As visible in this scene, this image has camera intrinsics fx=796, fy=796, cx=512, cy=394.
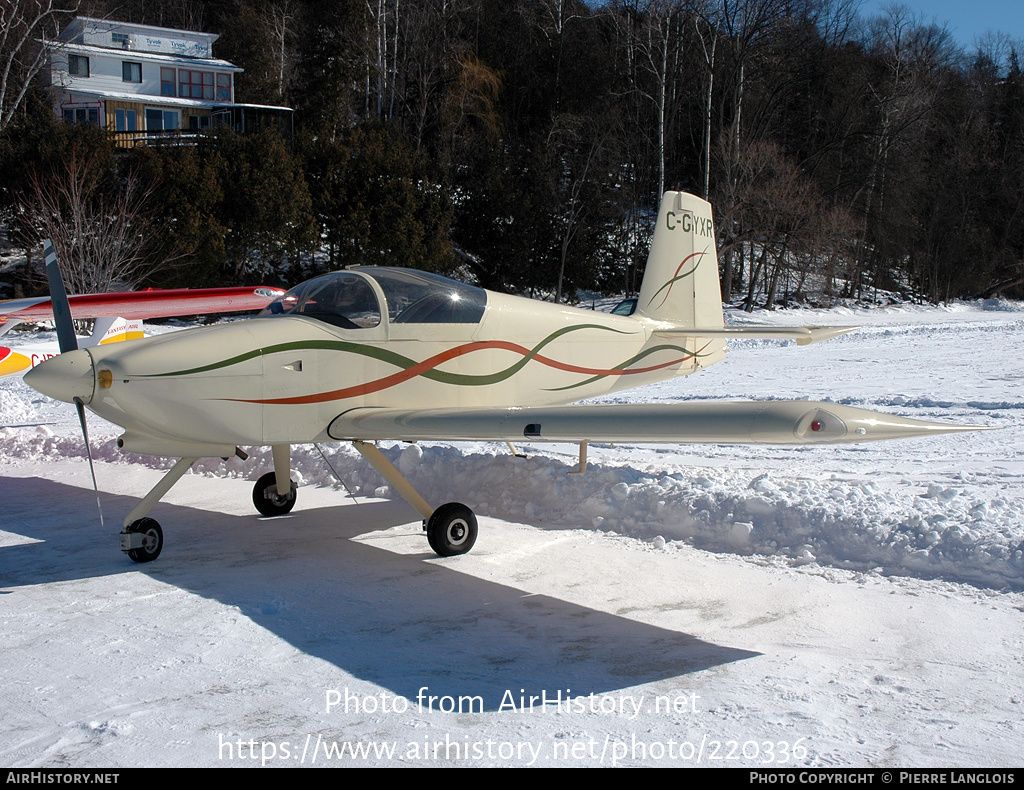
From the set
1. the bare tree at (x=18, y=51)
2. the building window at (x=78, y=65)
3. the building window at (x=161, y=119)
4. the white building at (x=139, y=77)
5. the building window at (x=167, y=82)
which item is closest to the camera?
the bare tree at (x=18, y=51)

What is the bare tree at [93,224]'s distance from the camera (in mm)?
21312

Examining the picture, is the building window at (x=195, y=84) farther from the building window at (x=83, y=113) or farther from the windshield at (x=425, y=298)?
the windshield at (x=425, y=298)

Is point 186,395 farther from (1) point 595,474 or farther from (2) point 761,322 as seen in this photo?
(2) point 761,322

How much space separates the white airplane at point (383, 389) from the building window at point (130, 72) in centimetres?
4134

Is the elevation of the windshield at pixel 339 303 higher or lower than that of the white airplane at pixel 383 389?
higher

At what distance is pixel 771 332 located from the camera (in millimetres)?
7379

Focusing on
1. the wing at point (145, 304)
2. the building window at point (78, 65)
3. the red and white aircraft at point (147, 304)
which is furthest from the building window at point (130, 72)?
the wing at point (145, 304)

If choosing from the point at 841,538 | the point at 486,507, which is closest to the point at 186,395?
the point at 486,507

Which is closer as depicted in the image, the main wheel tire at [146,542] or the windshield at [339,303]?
the main wheel tire at [146,542]

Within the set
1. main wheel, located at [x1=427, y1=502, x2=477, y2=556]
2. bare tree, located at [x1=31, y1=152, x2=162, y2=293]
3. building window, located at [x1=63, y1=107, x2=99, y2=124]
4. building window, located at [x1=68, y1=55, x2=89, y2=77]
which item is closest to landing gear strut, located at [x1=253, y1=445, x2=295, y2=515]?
main wheel, located at [x1=427, y1=502, x2=477, y2=556]

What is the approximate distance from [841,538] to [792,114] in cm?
4432

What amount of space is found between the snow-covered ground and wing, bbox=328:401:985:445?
0.96m

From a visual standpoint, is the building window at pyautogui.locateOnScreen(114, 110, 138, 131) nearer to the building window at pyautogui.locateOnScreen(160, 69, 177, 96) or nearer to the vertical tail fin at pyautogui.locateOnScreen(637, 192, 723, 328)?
the building window at pyautogui.locateOnScreen(160, 69, 177, 96)

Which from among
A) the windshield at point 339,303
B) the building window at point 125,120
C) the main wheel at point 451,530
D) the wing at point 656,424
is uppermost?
the building window at point 125,120
